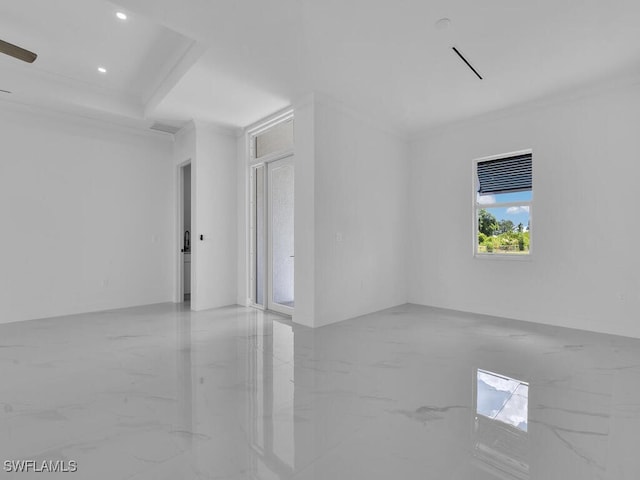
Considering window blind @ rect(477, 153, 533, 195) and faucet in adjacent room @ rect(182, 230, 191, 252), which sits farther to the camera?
faucet in adjacent room @ rect(182, 230, 191, 252)

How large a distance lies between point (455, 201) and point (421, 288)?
1553 mm

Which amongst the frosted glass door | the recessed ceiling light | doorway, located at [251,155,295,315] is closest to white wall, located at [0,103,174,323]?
doorway, located at [251,155,295,315]

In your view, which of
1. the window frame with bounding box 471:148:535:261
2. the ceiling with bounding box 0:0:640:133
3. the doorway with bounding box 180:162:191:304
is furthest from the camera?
the doorway with bounding box 180:162:191:304

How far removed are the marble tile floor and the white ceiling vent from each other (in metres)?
3.30

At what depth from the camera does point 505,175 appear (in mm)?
4902

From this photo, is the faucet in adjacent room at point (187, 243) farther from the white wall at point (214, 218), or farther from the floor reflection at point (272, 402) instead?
the floor reflection at point (272, 402)

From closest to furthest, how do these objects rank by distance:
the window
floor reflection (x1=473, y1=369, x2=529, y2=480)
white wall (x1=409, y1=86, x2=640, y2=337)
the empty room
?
floor reflection (x1=473, y1=369, x2=529, y2=480), the empty room, white wall (x1=409, y1=86, x2=640, y2=337), the window

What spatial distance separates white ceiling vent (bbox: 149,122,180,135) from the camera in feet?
17.9

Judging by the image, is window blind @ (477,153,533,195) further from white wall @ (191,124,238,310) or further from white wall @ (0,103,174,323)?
white wall @ (0,103,174,323)

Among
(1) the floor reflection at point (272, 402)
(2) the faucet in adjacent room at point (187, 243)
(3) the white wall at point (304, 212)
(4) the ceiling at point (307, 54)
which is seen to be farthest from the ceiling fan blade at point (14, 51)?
(2) the faucet in adjacent room at point (187, 243)

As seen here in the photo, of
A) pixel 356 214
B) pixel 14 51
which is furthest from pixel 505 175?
pixel 14 51

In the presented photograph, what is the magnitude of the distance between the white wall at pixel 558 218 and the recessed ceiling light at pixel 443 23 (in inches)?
94.2

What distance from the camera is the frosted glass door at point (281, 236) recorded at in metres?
5.07

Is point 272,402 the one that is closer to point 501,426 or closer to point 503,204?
point 501,426
